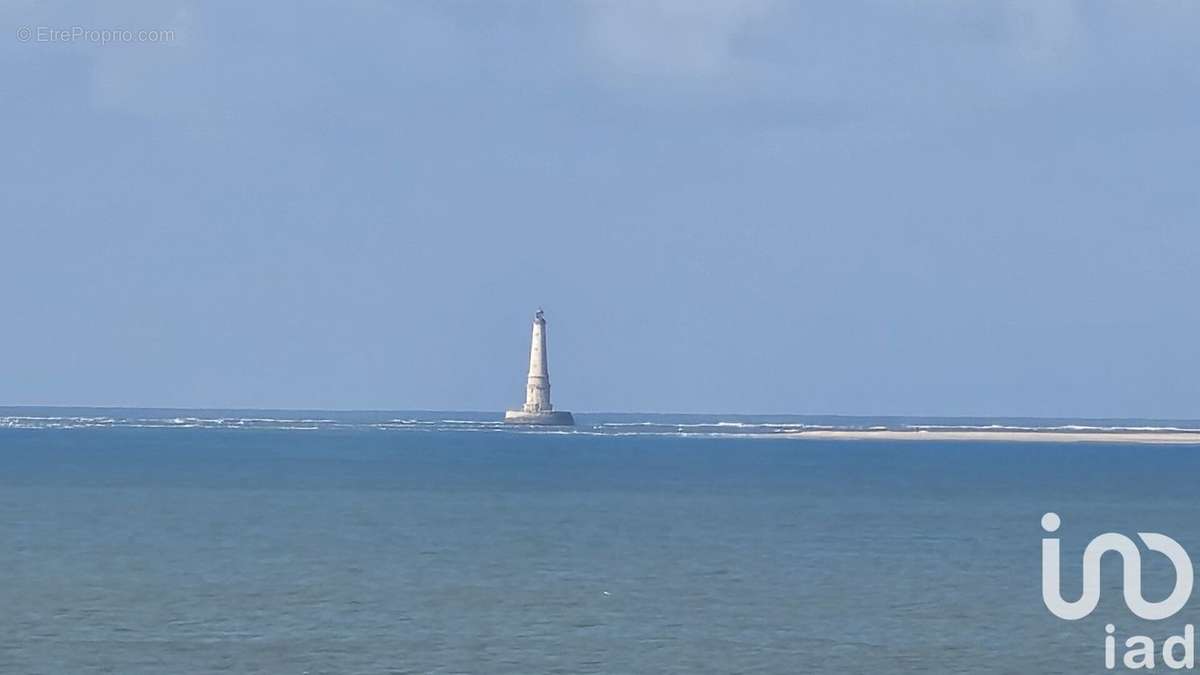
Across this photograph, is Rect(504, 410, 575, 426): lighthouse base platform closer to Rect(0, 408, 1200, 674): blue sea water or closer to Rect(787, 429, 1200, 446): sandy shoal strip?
Rect(787, 429, 1200, 446): sandy shoal strip

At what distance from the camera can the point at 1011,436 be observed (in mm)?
166125

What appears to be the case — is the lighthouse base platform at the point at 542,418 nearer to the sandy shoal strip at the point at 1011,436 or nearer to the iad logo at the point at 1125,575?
the sandy shoal strip at the point at 1011,436

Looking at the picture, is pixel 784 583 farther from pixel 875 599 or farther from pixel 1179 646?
pixel 1179 646

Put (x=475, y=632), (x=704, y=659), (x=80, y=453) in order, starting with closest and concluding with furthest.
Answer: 1. (x=704, y=659)
2. (x=475, y=632)
3. (x=80, y=453)

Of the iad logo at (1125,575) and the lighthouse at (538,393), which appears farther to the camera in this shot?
the lighthouse at (538,393)

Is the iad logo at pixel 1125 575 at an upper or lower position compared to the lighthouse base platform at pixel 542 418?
lower

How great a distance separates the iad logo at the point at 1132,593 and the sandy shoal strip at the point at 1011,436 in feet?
352

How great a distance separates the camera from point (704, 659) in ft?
99.2

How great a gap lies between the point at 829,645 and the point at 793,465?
250 ft

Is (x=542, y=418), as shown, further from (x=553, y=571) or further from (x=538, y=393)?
(x=553, y=571)

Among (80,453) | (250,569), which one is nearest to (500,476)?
(80,453)

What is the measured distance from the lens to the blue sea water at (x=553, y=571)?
100ft

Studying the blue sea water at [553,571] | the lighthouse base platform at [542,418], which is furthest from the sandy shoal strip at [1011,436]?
the blue sea water at [553,571]

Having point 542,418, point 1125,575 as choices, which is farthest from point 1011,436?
point 1125,575
